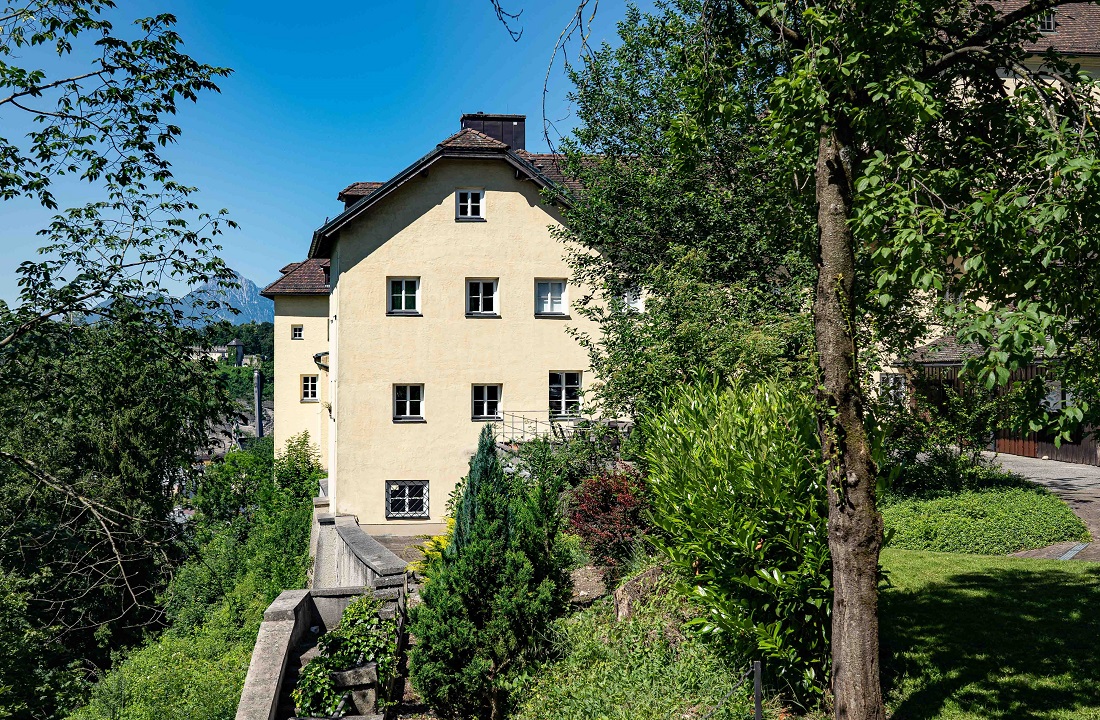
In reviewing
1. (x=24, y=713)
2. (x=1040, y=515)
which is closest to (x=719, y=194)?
(x=1040, y=515)

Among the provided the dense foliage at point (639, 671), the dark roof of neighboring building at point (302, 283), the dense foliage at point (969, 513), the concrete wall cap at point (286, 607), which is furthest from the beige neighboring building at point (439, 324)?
the concrete wall cap at point (286, 607)

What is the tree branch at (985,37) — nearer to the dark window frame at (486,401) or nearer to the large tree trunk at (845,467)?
the large tree trunk at (845,467)

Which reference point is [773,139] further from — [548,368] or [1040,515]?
[548,368]

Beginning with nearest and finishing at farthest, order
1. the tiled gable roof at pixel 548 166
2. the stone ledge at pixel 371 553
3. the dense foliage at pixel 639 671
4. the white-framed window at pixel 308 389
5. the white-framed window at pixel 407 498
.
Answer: the dense foliage at pixel 639 671, the stone ledge at pixel 371 553, the white-framed window at pixel 407 498, the tiled gable roof at pixel 548 166, the white-framed window at pixel 308 389

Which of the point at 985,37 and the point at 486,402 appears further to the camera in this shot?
the point at 486,402

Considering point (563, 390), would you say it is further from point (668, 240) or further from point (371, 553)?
point (371, 553)

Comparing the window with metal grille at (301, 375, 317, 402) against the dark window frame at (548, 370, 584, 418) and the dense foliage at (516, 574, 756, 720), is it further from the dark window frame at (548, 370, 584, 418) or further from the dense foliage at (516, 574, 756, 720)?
the dense foliage at (516, 574, 756, 720)

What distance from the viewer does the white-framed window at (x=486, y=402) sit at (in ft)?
78.9

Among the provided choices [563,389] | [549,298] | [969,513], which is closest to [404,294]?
[549,298]

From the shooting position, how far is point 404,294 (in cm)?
2378

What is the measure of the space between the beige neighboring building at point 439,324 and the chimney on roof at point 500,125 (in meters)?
4.49

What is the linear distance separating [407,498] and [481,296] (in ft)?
21.0

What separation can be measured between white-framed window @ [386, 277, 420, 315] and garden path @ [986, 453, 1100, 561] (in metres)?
15.7

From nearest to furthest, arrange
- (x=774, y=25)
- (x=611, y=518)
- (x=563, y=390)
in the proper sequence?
(x=774, y=25) → (x=611, y=518) → (x=563, y=390)
